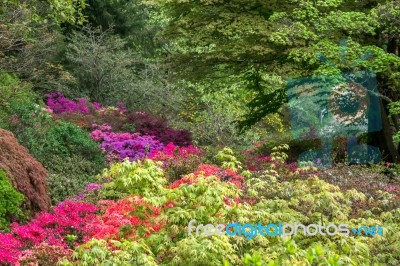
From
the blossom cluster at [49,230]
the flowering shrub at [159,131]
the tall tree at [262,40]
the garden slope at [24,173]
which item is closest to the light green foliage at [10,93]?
the flowering shrub at [159,131]

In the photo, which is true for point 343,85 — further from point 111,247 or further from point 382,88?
point 111,247

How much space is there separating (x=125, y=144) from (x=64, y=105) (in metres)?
5.79

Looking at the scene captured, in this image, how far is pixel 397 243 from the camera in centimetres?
655

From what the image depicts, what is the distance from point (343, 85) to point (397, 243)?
6998 mm

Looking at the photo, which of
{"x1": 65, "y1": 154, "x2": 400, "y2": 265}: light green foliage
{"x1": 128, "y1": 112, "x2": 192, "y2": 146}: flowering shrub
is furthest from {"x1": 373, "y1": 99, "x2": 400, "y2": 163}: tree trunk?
{"x1": 65, "y1": 154, "x2": 400, "y2": 265}: light green foliage

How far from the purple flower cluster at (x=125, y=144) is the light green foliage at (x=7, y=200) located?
647 cm

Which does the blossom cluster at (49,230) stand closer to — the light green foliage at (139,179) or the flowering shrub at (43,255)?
the flowering shrub at (43,255)

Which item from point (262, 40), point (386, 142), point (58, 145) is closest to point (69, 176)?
point (58, 145)

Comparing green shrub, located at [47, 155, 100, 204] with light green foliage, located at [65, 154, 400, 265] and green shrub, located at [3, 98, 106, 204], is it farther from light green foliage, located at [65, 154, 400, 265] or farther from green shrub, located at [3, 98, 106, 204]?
light green foliage, located at [65, 154, 400, 265]

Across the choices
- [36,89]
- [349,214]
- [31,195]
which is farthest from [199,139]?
[349,214]

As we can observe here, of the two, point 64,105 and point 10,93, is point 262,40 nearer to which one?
point 10,93

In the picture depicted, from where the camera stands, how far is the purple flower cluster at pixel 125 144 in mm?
15648

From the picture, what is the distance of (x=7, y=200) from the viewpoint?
8570 millimetres

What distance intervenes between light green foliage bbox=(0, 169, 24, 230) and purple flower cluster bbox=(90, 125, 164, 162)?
647 cm
